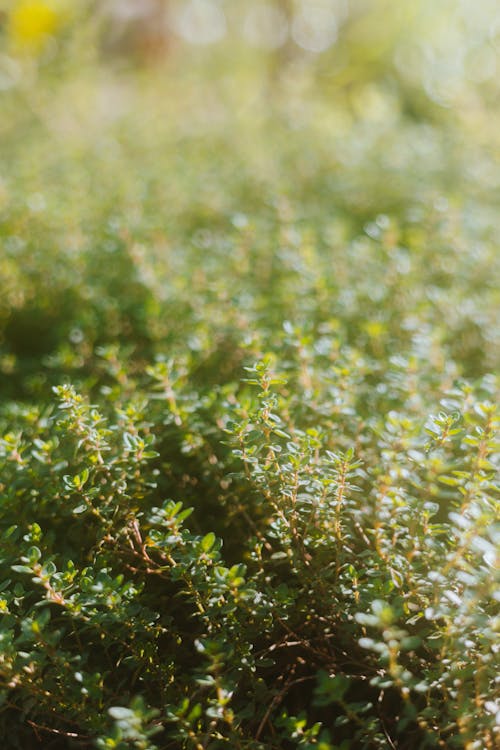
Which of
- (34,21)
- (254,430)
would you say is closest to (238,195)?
(254,430)

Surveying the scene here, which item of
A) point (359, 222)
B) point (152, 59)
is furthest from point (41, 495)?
point (152, 59)

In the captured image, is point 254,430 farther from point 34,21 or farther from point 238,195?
point 34,21

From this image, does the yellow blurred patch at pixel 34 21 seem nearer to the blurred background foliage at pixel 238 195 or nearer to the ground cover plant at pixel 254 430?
the blurred background foliage at pixel 238 195

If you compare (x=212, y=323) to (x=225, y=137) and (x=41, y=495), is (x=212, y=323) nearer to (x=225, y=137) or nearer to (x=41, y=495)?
(x=41, y=495)

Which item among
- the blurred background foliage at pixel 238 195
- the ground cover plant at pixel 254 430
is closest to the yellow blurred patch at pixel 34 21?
the blurred background foliage at pixel 238 195

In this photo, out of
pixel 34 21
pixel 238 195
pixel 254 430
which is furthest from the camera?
pixel 34 21

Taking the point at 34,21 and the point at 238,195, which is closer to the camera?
the point at 238,195

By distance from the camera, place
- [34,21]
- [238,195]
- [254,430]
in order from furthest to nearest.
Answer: [34,21]
[238,195]
[254,430]

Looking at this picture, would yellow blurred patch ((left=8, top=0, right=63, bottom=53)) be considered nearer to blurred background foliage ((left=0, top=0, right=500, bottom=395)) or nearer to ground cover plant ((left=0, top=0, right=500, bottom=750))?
blurred background foliage ((left=0, top=0, right=500, bottom=395))
